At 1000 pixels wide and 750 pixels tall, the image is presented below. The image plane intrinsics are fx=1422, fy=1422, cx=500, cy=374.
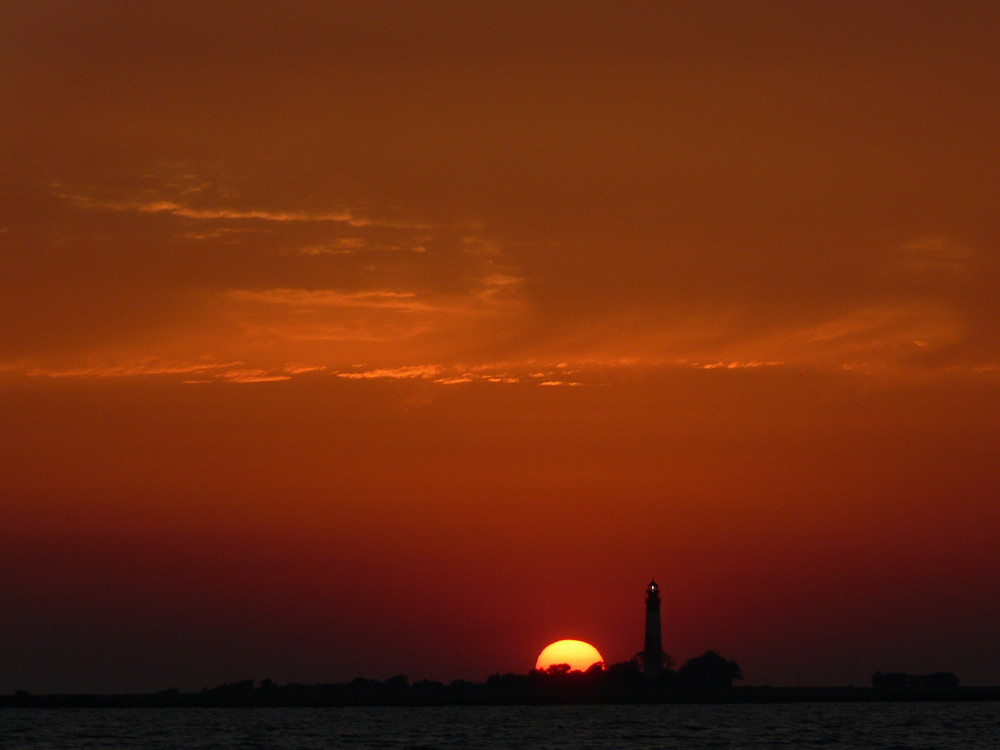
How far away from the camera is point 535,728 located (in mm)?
118438

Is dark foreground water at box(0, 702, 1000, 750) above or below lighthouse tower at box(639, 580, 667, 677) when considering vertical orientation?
below

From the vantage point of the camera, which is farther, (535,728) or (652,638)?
(652,638)

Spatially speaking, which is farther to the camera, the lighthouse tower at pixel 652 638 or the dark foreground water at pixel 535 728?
the lighthouse tower at pixel 652 638

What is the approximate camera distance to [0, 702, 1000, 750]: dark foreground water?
3863 inches

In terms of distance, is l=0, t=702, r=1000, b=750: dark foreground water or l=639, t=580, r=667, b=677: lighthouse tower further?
l=639, t=580, r=667, b=677: lighthouse tower

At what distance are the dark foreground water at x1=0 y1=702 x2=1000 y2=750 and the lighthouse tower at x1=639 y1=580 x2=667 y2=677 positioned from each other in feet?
15.4

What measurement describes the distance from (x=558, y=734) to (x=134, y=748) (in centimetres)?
3150

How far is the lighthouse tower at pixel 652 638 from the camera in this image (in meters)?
157

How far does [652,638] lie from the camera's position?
6294 inches

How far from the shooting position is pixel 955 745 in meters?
93.1

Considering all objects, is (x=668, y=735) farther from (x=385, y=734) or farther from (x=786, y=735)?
(x=385, y=734)

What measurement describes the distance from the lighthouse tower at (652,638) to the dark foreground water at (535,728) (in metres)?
Answer: 4.70

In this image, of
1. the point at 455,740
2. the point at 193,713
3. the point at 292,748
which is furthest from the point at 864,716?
the point at 193,713

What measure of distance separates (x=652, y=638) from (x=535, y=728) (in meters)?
43.8
